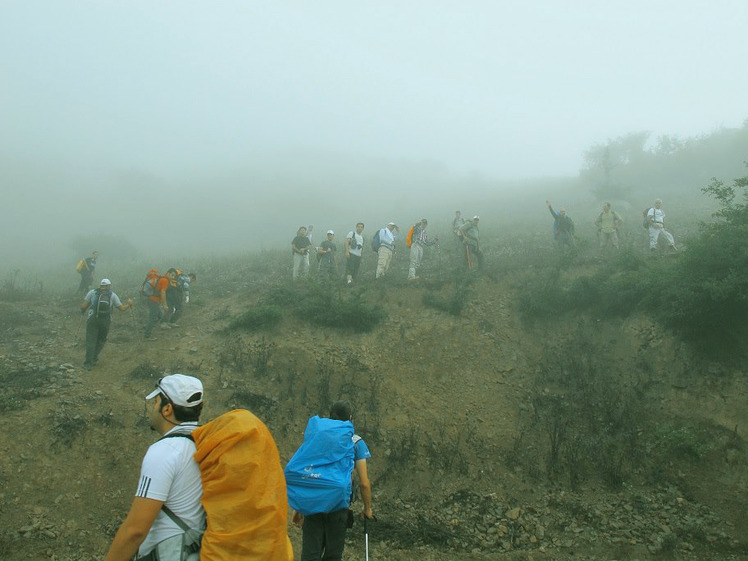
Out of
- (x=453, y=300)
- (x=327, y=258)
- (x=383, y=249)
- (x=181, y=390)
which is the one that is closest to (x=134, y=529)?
(x=181, y=390)

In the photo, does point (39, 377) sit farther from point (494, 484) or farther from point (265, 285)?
point (494, 484)

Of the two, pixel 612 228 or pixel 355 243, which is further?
pixel 612 228

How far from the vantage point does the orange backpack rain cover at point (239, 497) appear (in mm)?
2447

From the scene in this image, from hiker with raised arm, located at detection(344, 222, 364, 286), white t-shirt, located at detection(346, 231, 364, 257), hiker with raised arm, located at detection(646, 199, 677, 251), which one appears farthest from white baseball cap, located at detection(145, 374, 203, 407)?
hiker with raised arm, located at detection(646, 199, 677, 251)

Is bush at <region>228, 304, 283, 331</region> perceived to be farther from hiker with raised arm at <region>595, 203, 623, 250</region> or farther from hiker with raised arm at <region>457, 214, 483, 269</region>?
hiker with raised arm at <region>595, 203, 623, 250</region>

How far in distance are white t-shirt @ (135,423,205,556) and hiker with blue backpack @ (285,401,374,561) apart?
6.27 ft

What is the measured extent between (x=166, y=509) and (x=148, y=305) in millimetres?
10880

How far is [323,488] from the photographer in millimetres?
4359

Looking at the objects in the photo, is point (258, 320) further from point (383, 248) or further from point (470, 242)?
point (470, 242)

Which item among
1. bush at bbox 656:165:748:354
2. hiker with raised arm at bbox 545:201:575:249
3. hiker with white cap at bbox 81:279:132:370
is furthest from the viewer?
hiker with raised arm at bbox 545:201:575:249

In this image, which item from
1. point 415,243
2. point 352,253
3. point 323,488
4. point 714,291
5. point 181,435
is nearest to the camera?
point 181,435

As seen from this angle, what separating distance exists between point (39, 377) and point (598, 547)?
9.76 metres

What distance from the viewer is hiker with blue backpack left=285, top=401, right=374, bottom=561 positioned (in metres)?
4.36

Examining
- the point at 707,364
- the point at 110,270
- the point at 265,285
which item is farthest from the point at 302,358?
the point at 110,270
